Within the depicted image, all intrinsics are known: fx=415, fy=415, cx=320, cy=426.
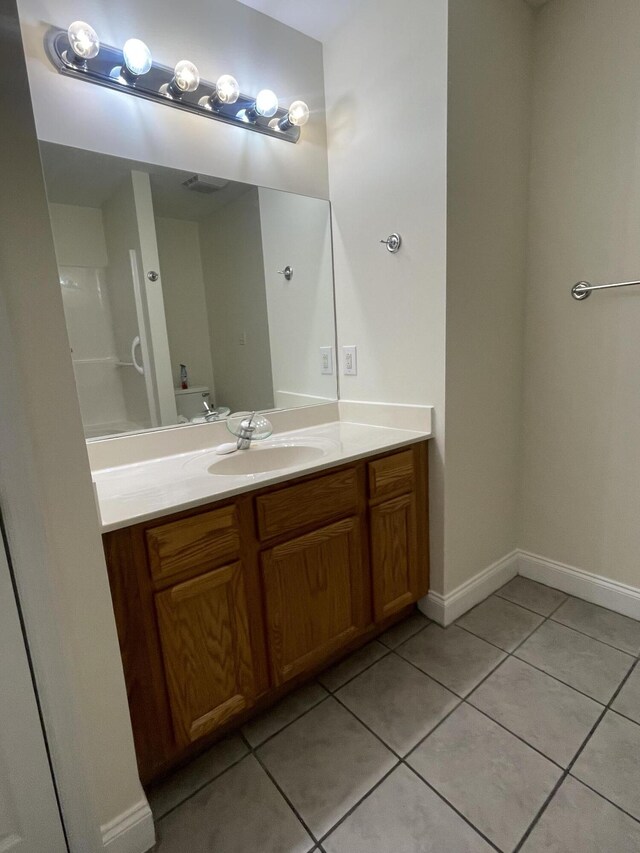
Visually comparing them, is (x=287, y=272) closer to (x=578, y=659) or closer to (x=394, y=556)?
(x=394, y=556)

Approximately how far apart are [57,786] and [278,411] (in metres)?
1.27

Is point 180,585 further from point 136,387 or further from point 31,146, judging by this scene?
point 31,146

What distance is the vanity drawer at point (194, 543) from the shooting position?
3.16 feet

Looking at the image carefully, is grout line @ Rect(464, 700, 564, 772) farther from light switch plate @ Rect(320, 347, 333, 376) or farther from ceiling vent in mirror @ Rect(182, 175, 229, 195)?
ceiling vent in mirror @ Rect(182, 175, 229, 195)

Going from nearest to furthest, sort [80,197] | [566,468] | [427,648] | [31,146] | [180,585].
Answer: [31,146] → [180,585] → [80,197] → [427,648] → [566,468]

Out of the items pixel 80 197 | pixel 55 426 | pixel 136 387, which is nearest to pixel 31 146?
pixel 55 426

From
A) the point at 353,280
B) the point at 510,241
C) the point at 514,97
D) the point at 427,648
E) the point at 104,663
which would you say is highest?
the point at 514,97

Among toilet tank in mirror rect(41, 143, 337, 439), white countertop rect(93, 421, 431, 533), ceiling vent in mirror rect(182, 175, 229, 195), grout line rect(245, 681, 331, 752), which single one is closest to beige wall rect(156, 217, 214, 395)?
toilet tank in mirror rect(41, 143, 337, 439)

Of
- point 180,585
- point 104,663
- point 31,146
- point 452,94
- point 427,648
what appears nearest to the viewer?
point 31,146

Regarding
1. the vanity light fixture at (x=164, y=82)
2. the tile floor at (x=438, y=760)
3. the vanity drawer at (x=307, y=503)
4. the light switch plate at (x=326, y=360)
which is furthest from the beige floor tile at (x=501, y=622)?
the vanity light fixture at (x=164, y=82)

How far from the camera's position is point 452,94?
4.50ft

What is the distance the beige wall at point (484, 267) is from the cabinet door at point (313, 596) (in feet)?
1.52

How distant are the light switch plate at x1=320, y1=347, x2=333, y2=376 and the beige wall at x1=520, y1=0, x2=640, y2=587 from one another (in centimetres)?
88

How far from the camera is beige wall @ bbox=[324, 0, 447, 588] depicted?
55.8 inches
